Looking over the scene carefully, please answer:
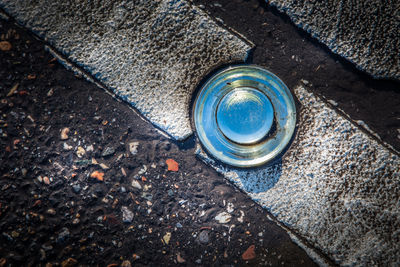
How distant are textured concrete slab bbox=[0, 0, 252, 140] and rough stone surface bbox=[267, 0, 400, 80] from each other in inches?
15.9

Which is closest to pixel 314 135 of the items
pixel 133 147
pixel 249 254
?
pixel 249 254

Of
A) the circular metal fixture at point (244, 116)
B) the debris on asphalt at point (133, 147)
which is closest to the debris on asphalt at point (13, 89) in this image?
the debris on asphalt at point (133, 147)

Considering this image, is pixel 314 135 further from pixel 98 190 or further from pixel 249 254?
pixel 98 190

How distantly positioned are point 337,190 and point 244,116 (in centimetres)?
73

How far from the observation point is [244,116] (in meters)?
1.56

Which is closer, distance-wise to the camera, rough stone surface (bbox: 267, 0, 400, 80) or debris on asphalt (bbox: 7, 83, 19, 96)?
rough stone surface (bbox: 267, 0, 400, 80)

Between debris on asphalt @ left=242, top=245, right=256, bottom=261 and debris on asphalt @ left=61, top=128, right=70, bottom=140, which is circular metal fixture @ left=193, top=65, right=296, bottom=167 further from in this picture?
debris on asphalt @ left=61, top=128, right=70, bottom=140

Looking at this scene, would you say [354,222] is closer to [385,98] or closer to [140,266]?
[385,98]

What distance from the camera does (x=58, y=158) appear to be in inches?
63.9

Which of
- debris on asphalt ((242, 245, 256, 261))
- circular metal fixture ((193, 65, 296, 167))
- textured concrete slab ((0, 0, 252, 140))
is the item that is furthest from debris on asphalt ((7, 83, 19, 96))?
debris on asphalt ((242, 245, 256, 261))

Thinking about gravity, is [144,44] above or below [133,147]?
above

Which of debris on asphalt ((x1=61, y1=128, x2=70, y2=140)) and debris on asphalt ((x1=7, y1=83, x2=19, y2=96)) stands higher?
debris on asphalt ((x1=7, y1=83, x2=19, y2=96))

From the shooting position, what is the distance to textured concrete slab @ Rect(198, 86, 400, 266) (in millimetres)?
1549

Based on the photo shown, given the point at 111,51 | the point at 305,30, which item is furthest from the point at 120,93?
the point at 305,30
